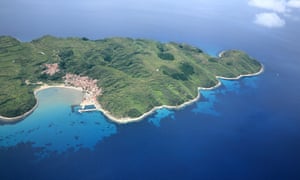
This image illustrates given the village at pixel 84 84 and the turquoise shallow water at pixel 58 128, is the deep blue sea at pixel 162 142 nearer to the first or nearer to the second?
the turquoise shallow water at pixel 58 128

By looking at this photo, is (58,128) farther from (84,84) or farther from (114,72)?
(114,72)

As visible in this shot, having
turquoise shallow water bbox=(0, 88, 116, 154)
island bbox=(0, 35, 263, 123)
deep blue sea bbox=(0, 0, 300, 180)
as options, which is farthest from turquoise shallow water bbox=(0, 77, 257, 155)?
island bbox=(0, 35, 263, 123)

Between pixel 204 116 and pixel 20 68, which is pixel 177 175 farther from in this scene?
pixel 20 68

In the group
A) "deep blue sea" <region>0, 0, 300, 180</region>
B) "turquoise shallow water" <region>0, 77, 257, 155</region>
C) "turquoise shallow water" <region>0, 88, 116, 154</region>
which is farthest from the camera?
"turquoise shallow water" <region>0, 77, 257, 155</region>

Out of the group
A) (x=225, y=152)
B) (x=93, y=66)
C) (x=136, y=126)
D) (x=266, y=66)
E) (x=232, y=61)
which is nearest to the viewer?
(x=225, y=152)

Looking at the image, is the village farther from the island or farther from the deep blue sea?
the deep blue sea

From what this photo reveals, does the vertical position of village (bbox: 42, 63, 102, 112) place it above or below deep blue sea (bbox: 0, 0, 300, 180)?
above

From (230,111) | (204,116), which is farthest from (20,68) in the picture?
(230,111)

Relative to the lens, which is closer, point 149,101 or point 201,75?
point 149,101
